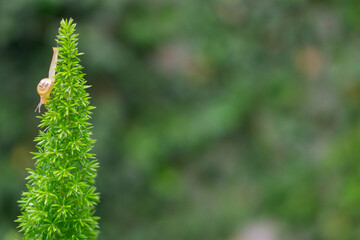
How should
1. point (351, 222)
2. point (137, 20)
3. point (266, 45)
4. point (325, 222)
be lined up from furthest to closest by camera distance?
point (266, 45) < point (137, 20) < point (325, 222) < point (351, 222)

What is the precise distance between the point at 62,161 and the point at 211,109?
4.33 m

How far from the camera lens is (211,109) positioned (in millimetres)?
5168

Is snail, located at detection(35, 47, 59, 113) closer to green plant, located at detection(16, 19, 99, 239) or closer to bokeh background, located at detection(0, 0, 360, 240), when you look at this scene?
green plant, located at detection(16, 19, 99, 239)

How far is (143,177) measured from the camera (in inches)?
202

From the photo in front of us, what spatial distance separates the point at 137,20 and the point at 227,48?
92 centimetres

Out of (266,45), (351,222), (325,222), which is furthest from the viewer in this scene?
(266,45)

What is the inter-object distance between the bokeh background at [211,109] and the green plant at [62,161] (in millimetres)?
3848

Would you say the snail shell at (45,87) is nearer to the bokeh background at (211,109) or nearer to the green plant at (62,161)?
the green plant at (62,161)

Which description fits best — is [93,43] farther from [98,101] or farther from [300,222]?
[300,222]

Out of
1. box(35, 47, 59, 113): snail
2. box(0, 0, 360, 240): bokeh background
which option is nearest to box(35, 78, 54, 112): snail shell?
box(35, 47, 59, 113): snail

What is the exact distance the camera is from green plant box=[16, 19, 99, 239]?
2.81ft

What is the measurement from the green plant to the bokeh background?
12.6 ft

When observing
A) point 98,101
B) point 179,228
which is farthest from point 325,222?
point 98,101

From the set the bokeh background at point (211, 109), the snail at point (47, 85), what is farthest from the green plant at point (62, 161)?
the bokeh background at point (211, 109)
